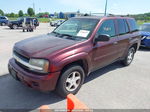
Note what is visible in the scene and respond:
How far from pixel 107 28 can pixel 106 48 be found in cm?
59

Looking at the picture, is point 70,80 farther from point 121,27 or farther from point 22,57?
point 121,27

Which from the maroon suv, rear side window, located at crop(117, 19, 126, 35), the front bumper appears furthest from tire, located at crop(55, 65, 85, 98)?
rear side window, located at crop(117, 19, 126, 35)

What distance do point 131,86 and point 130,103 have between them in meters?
0.88

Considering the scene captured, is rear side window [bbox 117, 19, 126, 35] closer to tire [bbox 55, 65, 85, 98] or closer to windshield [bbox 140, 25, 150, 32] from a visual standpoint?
tire [bbox 55, 65, 85, 98]

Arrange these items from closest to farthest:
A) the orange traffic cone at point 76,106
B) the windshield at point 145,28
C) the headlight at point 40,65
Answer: the orange traffic cone at point 76,106 → the headlight at point 40,65 → the windshield at point 145,28

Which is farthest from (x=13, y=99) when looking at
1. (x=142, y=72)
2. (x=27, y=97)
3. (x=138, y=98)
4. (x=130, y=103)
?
(x=142, y=72)

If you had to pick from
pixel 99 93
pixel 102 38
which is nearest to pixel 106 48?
pixel 102 38

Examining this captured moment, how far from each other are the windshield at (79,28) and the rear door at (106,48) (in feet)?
0.89

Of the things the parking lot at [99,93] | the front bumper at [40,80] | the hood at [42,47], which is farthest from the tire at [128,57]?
the front bumper at [40,80]

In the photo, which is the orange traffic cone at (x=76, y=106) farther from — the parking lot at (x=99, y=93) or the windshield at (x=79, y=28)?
the windshield at (x=79, y=28)

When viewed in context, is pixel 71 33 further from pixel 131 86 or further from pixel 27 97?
pixel 131 86

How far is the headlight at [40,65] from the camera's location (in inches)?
108

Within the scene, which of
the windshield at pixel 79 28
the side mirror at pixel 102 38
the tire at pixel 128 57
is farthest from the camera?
the tire at pixel 128 57

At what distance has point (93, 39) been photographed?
140 inches
